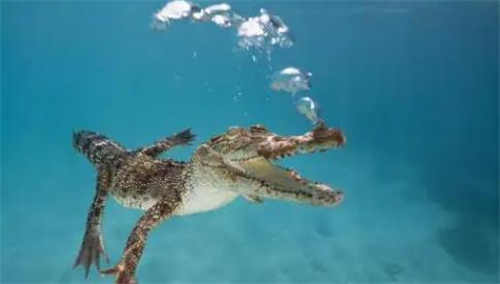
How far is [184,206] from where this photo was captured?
4.84 meters

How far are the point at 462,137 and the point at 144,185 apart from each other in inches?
1801

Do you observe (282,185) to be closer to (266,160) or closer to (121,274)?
(266,160)

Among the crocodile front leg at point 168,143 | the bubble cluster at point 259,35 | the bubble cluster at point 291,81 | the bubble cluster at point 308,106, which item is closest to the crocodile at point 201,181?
the crocodile front leg at point 168,143

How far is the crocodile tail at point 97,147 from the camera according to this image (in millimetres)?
6191

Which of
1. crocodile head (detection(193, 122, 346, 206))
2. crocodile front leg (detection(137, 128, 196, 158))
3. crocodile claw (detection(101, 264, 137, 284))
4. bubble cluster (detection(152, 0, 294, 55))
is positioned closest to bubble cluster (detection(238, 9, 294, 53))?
bubble cluster (detection(152, 0, 294, 55))

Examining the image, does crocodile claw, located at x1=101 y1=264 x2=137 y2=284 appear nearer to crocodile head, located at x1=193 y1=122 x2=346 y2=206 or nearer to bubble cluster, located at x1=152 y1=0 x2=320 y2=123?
crocodile head, located at x1=193 y1=122 x2=346 y2=206

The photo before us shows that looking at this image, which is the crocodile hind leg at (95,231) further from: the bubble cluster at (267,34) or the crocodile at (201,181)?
the bubble cluster at (267,34)

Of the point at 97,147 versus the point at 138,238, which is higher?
the point at 97,147

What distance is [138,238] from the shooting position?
14.2 feet

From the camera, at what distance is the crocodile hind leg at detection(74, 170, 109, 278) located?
18.8 ft

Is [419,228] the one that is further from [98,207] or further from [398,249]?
[98,207]

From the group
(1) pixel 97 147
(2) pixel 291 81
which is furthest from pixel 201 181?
(2) pixel 291 81

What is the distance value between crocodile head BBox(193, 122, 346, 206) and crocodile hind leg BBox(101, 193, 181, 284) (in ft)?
1.48

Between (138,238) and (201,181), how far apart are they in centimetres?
62
